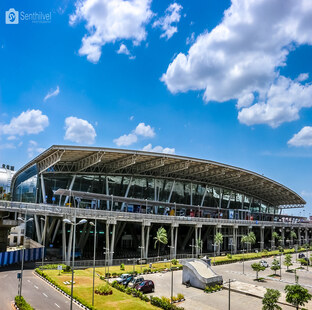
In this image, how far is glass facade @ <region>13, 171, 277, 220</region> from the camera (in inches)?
2820

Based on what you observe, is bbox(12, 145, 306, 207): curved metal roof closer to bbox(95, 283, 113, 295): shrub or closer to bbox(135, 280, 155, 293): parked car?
bbox(135, 280, 155, 293): parked car

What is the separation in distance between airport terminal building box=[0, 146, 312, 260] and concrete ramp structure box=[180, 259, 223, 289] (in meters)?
16.9

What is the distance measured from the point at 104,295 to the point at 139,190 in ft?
166

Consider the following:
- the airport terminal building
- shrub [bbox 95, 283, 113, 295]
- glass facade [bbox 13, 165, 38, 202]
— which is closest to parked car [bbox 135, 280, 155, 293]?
shrub [bbox 95, 283, 113, 295]

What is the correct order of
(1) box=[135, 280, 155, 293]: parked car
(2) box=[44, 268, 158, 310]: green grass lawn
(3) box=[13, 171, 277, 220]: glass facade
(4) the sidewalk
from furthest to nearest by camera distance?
(3) box=[13, 171, 277, 220]: glass facade
(4) the sidewalk
(1) box=[135, 280, 155, 293]: parked car
(2) box=[44, 268, 158, 310]: green grass lawn

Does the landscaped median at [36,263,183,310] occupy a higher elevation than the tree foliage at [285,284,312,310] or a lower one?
lower

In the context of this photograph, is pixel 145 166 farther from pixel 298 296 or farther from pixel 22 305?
pixel 22 305

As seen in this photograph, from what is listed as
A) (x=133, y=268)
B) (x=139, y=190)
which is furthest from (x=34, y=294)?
(x=139, y=190)

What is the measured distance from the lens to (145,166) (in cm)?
7650

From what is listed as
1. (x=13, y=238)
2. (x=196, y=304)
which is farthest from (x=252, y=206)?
(x=196, y=304)

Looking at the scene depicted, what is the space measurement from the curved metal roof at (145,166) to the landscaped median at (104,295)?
27.5 m

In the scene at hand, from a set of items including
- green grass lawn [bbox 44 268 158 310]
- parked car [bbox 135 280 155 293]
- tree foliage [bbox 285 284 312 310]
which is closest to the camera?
tree foliage [bbox 285 284 312 310]

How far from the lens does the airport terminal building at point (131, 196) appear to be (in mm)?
59562

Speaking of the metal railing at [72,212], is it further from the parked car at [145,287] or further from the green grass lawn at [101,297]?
the parked car at [145,287]
